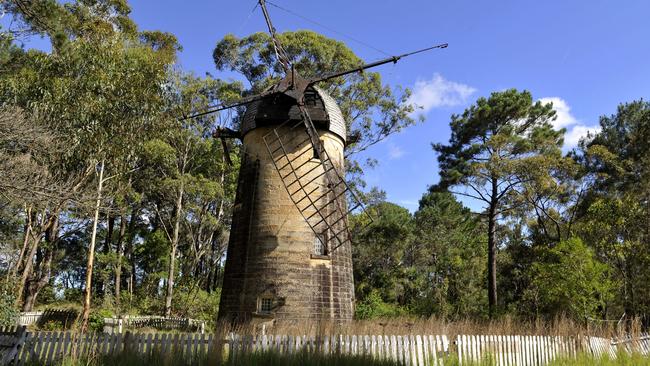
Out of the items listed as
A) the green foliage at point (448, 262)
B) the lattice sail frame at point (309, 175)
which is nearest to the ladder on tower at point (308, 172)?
the lattice sail frame at point (309, 175)

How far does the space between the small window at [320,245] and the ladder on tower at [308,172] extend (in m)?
0.15

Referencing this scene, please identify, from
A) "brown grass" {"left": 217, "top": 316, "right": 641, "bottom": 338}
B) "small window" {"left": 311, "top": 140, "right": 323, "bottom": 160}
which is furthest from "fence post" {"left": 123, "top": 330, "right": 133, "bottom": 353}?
"small window" {"left": 311, "top": 140, "right": 323, "bottom": 160}

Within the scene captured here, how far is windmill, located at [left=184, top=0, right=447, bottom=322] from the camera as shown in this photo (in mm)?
13141

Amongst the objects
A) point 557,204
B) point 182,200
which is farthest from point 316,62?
point 557,204

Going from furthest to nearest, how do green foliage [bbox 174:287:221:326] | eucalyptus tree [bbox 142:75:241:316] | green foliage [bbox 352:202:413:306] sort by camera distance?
green foliage [bbox 352:202:413:306] → green foliage [bbox 174:287:221:326] → eucalyptus tree [bbox 142:75:241:316]

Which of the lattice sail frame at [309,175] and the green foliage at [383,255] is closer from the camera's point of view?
the lattice sail frame at [309,175]

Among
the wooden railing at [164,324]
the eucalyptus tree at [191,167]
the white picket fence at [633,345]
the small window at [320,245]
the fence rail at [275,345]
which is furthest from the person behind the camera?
the eucalyptus tree at [191,167]

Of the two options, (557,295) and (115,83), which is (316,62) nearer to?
(115,83)

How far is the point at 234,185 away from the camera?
2806cm

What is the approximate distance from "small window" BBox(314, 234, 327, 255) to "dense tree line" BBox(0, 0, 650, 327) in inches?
194

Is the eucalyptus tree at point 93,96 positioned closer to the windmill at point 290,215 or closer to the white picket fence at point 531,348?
the windmill at point 290,215

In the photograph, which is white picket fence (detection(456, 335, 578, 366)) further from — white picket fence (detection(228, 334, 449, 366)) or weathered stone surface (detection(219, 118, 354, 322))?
weathered stone surface (detection(219, 118, 354, 322))

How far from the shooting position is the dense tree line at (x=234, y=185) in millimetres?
16750

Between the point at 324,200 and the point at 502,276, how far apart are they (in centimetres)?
2267
